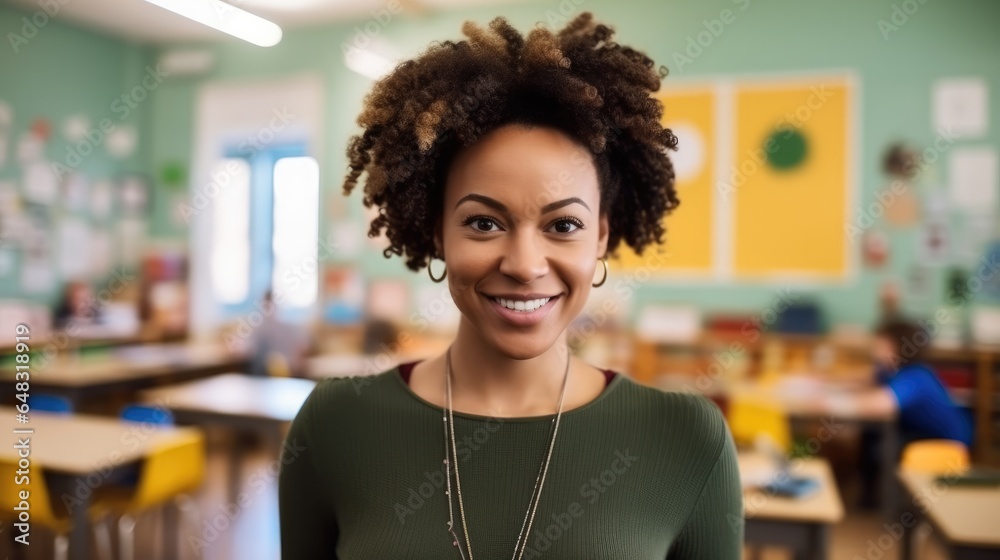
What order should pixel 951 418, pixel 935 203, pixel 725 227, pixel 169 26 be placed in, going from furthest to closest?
pixel 169 26 < pixel 725 227 < pixel 935 203 < pixel 951 418

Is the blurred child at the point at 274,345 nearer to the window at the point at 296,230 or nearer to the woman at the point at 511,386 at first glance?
the window at the point at 296,230

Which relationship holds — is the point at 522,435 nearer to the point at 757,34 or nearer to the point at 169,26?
the point at 757,34

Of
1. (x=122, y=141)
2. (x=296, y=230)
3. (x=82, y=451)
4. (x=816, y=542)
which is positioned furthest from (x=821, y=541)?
(x=122, y=141)

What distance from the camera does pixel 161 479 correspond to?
3463 mm

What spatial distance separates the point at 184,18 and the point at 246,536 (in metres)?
4.89

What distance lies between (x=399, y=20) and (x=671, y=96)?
258cm

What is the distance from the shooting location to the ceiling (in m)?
6.57

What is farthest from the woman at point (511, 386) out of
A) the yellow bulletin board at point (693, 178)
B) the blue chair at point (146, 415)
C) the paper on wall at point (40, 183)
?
the paper on wall at point (40, 183)

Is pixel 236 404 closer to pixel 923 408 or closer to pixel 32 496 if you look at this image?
pixel 32 496

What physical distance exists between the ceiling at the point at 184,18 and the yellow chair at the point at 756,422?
409cm

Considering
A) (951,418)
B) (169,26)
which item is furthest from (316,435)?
(169,26)

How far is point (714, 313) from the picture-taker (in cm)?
626

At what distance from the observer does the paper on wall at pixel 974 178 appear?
5625 millimetres

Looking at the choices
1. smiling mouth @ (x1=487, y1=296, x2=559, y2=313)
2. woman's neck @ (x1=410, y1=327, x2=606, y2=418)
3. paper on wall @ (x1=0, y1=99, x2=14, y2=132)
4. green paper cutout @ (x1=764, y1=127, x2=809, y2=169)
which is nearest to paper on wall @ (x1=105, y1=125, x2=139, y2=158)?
paper on wall @ (x1=0, y1=99, x2=14, y2=132)
